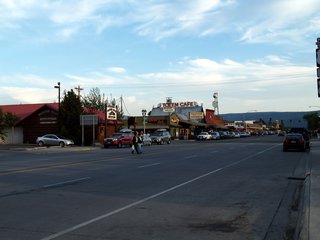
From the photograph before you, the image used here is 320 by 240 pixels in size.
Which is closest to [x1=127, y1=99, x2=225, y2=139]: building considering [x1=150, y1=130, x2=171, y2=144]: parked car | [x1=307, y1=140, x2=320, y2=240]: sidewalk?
[x1=150, y1=130, x2=171, y2=144]: parked car

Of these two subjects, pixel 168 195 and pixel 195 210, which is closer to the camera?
pixel 195 210

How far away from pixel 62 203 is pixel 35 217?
1696 mm

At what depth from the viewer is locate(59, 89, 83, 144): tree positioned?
57.1m

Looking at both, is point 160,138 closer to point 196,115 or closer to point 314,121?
point 196,115

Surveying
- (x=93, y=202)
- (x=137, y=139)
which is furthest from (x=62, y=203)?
(x=137, y=139)

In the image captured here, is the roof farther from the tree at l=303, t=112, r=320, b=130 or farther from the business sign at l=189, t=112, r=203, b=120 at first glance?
the tree at l=303, t=112, r=320, b=130

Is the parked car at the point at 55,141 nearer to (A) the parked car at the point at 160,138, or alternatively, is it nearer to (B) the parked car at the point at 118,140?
(B) the parked car at the point at 118,140

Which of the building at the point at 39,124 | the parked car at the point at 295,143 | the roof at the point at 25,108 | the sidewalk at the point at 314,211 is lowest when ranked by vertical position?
the sidewalk at the point at 314,211

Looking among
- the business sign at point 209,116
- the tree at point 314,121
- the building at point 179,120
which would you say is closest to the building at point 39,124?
the building at point 179,120

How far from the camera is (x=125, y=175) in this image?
17641 millimetres

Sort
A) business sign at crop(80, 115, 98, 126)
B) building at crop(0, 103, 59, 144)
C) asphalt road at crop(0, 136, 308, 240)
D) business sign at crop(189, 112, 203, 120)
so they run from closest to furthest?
1. asphalt road at crop(0, 136, 308, 240)
2. business sign at crop(80, 115, 98, 126)
3. building at crop(0, 103, 59, 144)
4. business sign at crop(189, 112, 203, 120)

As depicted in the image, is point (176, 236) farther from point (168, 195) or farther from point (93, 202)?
point (168, 195)

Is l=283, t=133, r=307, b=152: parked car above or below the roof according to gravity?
below

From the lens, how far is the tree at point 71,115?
57.1 meters
